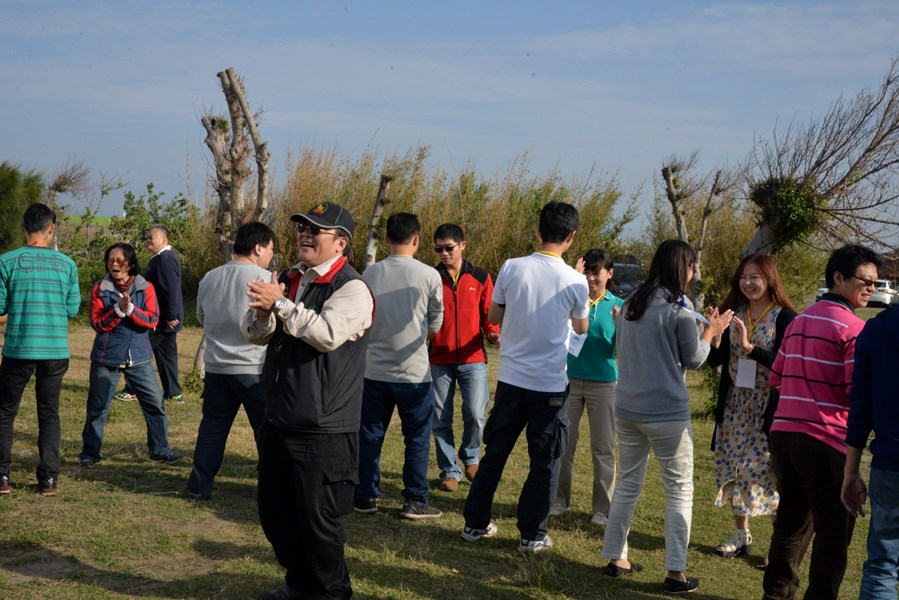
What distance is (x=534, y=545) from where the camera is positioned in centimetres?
528

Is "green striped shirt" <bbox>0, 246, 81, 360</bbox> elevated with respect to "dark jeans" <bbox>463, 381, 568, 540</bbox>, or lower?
elevated

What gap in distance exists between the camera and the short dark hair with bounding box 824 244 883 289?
13.7ft

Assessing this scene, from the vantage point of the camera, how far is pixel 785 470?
436 centimetres

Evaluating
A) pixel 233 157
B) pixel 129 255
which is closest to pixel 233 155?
pixel 233 157

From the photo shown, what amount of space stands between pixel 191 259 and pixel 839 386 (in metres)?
19.5

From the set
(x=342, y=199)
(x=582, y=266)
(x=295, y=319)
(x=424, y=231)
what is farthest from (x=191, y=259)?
(x=295, y=319)

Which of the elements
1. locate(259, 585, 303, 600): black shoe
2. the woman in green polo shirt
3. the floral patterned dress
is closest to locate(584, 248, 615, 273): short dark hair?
the woman in green polo shirt

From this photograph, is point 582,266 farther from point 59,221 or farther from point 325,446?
point 59,221

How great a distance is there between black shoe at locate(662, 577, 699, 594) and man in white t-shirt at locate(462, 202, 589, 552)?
0.82 metres

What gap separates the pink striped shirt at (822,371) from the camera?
13.4 feet

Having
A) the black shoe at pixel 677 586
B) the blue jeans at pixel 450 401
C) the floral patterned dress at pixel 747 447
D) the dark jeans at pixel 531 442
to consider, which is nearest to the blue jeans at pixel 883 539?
the black shoe at pixel 677 586

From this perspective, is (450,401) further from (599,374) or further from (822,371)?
(822,371)

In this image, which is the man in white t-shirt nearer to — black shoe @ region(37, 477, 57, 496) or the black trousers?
the black trousers

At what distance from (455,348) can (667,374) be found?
2.28 m
